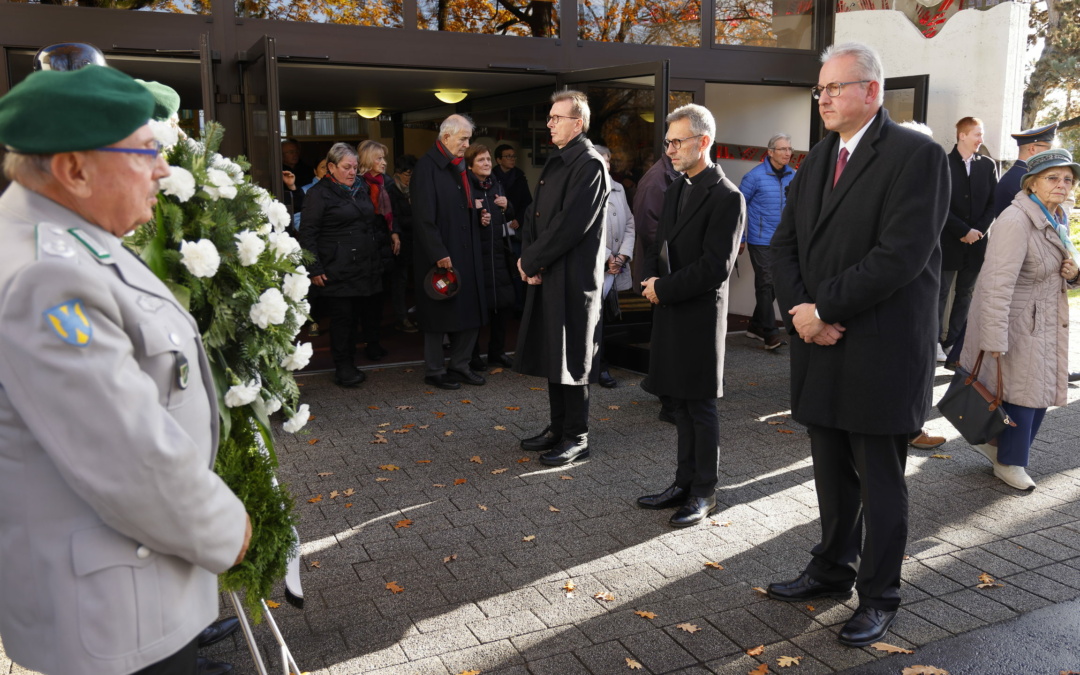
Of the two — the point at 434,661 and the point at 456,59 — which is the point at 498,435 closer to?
the point at 434,661

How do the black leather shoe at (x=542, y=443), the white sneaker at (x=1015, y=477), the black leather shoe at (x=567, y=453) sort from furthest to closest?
1. the black leather shoe at (x=542, y=443)
2. the black leather shoe at (x=567, y=453)
3. the white sneaker at (x=1015, y=477)

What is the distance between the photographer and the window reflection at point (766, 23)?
9891 mm

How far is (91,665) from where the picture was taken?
176 centimetres

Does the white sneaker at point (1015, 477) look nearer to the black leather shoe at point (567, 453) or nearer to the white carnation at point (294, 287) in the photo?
the black leather shoe at point (567, 453)

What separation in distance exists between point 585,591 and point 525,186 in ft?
21.8

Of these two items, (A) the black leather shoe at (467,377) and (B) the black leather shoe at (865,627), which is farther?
(A) the black leather shoe at (467,377)

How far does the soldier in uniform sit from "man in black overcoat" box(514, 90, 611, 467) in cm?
386

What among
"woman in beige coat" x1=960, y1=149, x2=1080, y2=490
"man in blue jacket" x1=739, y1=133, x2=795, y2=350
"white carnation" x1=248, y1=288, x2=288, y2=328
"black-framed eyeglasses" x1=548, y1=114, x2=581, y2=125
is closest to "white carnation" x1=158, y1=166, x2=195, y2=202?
"white carnation" x1=248, y1=288, x2=288, y2=328

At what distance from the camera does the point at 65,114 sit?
1674 millimetres

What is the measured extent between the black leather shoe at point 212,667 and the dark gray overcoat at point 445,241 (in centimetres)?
466

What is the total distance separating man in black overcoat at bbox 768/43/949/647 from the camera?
3.35 metres

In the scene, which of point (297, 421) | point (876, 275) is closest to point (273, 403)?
point (297, 421)

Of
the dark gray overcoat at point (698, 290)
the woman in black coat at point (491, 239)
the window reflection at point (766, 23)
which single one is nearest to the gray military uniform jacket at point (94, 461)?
the dark gray overcoat at point (698, 290)

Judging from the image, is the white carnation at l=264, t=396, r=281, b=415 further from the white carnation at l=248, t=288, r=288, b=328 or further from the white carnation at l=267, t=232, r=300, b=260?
the white carnation at l=267, t=232, r=300, b=260
